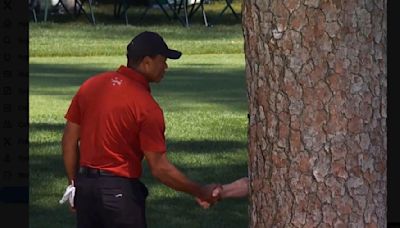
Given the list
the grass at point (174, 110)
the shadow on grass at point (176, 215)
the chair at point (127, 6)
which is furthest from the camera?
the chair at point (127, 6)

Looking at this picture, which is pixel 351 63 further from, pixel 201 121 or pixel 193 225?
Answer: pixel 201 121

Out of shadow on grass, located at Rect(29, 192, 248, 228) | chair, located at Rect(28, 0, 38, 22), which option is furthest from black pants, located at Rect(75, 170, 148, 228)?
chair, located at Rect(28, 0, 38, 22)

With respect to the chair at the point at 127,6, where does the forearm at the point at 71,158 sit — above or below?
above

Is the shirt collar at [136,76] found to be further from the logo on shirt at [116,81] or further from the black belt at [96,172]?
the black belt at [96,172]

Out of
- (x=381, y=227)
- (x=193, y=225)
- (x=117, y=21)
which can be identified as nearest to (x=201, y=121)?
(x=193, y=225)

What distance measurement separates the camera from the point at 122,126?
6.47 metres

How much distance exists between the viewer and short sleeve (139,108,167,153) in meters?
6.40

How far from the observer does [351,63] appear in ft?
15.1

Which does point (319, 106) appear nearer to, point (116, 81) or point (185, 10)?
point (116, 81)

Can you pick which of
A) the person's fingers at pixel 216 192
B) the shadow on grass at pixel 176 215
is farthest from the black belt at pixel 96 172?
the shadow on grass at pixel 176 215

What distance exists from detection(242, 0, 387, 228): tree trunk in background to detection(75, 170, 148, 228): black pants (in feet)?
5.80

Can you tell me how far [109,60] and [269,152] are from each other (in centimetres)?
1812

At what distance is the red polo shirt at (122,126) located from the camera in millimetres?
6426

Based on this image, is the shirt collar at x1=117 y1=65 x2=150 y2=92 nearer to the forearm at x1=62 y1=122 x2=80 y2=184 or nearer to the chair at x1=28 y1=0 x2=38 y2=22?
the forearm at x1=62 y1=122 x2=80 y2=184
